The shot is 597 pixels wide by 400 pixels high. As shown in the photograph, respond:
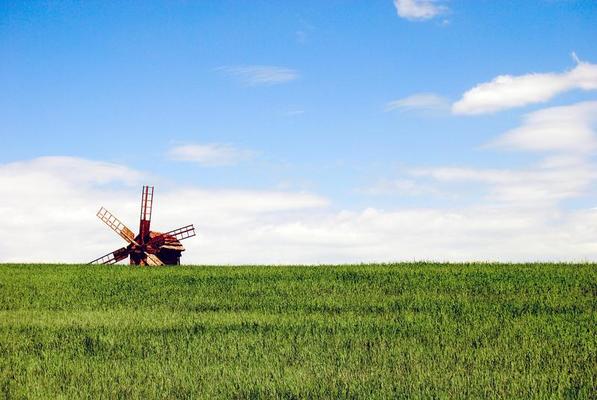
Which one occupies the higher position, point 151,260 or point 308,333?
point 151,260

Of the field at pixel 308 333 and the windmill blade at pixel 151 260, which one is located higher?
the windmill blade at pixel 151 260

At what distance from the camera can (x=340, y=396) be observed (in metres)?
8.42

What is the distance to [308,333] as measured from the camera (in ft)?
45.3

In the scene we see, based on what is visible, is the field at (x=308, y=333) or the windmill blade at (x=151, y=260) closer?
→ the field at (x=308, y=333)

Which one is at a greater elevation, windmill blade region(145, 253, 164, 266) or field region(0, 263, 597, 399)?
windmill blade region(145, 253, 164, 266)

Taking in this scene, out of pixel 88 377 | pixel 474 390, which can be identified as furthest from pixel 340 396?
pixel 88 377

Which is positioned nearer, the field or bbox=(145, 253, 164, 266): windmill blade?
the field

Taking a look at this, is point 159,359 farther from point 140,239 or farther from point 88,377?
point 140,239

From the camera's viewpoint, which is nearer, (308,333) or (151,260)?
(308,333)

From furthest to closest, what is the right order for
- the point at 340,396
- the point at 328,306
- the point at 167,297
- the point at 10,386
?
1. the point at 167,297
2. the point at 328,306
3. the point at 10,386
4. the point at 340,396

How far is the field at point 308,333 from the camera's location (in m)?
9.20

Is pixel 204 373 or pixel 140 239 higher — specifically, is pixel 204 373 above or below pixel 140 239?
below

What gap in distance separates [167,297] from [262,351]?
405 inches

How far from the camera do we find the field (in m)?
9.20
